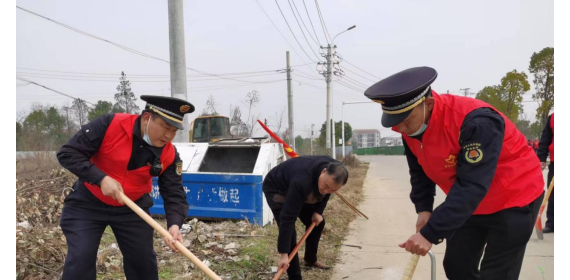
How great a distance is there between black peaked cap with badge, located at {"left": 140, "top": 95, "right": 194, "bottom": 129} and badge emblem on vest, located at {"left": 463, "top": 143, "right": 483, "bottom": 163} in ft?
A: 5.47

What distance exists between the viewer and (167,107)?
7.96ft

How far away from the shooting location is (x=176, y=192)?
2689 mm

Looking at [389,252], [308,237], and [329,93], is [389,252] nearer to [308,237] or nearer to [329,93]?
[308,237]

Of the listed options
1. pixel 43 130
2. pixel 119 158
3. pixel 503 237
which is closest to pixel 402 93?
pixel 503 237

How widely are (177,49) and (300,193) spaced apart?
4.56 meters

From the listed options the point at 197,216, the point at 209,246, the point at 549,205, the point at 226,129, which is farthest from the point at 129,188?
the point at 226,129

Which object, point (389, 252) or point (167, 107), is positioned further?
point (389, 252)

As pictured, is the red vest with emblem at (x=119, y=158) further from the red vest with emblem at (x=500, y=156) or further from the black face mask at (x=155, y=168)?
the red vest with emblem at (x=500, y=156)

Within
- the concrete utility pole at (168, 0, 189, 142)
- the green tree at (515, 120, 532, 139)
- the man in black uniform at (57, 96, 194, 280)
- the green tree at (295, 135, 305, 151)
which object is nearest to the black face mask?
the man in black uniform at (57, 96, 194, 280)

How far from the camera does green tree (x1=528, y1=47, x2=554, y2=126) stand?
18.1m

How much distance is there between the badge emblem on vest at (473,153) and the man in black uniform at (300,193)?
45.9 inches

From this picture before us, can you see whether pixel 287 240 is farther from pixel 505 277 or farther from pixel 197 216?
pixel 197 216

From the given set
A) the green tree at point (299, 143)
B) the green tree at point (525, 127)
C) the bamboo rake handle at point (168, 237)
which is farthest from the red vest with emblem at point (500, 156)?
the green tree at point (525, 127)

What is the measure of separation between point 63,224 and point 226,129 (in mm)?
9521
